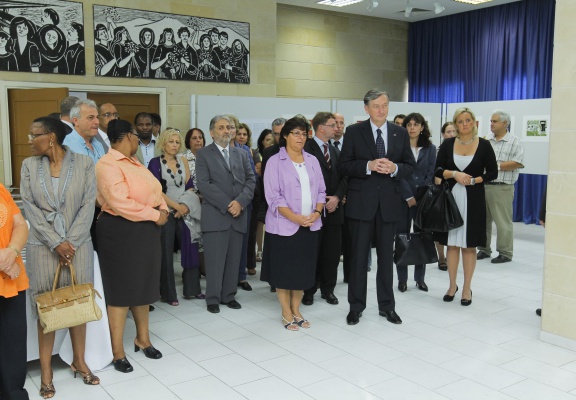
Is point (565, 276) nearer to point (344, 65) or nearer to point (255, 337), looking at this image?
point (255, 337)

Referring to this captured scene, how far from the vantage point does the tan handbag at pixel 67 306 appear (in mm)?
3133

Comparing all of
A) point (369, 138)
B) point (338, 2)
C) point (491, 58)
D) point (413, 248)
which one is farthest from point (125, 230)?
point (491, 58)

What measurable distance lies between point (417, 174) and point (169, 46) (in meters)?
4.34

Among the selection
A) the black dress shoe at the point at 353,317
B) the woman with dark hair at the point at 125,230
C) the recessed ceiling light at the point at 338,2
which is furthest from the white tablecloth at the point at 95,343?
the recessed ceiling light at the point at 338,2

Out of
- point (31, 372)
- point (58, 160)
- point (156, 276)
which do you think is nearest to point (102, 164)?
point (58, 160)

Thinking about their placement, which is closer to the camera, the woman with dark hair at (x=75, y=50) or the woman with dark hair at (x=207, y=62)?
the woman with dark hair at (x=75, y=50)

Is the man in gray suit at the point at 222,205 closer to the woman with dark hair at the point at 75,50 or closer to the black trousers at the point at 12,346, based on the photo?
the black trousers at the point at 12,346

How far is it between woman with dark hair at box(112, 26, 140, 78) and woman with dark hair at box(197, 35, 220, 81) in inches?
38.0

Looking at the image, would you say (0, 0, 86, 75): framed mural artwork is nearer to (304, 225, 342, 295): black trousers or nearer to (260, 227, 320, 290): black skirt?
(304, 225, 342, 295): black trousers

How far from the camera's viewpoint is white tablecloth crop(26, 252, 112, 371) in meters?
3.61

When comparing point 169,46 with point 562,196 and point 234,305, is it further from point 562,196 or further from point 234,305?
point 562,196

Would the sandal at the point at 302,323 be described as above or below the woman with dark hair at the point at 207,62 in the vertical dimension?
below

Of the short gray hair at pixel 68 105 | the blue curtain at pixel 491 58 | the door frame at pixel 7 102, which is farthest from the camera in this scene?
the blue curtain at pixel 491 58

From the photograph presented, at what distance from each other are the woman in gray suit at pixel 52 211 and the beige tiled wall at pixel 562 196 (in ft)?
10.1
